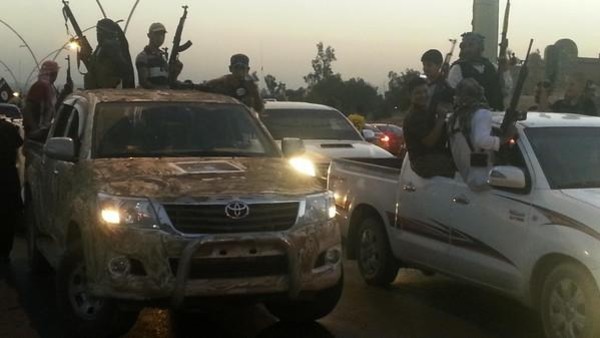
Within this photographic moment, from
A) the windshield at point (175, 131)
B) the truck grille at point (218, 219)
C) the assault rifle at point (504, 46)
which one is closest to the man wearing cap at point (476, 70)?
the assault rifle at point (504, 46)

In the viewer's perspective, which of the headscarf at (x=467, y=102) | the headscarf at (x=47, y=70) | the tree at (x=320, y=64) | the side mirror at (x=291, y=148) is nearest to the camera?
the headscarf at (x=467, y=102)

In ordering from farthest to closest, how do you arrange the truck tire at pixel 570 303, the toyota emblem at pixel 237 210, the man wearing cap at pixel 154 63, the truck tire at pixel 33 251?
the man wearing cap at pixel 154 63, the truck tire at pixel 33 251, the toyota emblem at pixel 237 210, the truck tire at pixel 570 303

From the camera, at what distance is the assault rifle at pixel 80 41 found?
12.5 metres

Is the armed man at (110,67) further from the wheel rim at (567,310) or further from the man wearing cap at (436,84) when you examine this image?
the wheel rim at (567,310)

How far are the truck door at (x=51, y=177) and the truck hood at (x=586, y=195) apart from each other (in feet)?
13.5

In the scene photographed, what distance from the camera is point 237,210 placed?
6.40 m

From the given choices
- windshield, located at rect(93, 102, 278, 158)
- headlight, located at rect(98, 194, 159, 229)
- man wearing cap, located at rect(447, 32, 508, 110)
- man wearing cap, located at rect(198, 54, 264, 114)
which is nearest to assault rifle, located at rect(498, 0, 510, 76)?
man wearing cap, located at rect(447, 32, 508, 110)

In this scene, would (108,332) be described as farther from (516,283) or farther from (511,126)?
(511,126)

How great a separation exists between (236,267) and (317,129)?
25.1 feet

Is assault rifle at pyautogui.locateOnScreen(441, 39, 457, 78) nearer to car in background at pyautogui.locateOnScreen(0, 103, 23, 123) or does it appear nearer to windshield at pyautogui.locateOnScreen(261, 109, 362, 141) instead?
windshield at pyautogui.locateOnScreen(261, 109, 362, 141)

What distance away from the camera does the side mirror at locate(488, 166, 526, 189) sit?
673 centimetres

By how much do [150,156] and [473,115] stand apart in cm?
259

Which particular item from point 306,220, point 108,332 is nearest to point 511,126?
point 306,220

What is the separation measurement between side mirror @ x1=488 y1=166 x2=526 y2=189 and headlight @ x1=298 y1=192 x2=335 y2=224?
1185 mm
